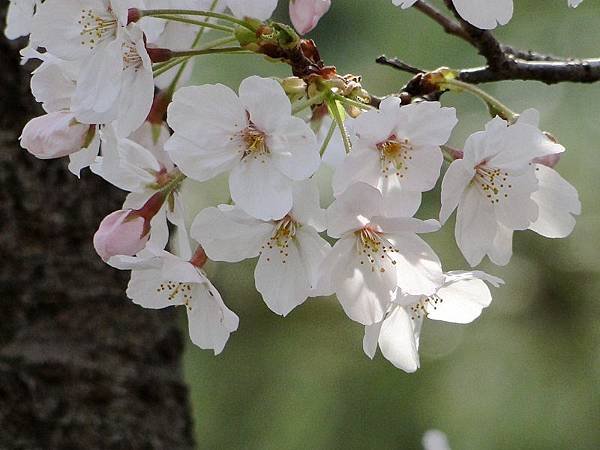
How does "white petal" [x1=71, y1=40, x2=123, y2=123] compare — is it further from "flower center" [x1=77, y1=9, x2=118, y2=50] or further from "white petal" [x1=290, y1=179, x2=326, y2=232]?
"white petal" [x1=290, y1=179, x2=326, y2=232]

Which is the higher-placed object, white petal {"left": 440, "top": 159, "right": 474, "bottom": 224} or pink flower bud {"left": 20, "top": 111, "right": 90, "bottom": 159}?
white petal {"left": 440, "top": 159, "right": 474, "bottom": 224}

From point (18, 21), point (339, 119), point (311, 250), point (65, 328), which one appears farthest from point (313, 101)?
point (65, 328)

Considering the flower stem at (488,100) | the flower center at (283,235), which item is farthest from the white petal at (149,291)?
the flower stem at (488,100)

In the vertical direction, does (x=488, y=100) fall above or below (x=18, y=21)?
above

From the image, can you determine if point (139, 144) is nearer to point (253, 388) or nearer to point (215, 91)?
point (215, 91)

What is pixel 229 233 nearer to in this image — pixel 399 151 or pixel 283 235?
pixel 283 235

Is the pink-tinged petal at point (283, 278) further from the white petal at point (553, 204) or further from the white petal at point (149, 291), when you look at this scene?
the white petal at point (553, 204)

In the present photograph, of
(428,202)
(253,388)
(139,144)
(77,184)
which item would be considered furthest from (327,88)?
(253,388)

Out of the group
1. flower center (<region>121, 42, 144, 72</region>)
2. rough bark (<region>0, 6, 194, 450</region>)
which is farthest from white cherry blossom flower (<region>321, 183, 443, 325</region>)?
rough bark (<region>0, 6, 194, 450</region>)
